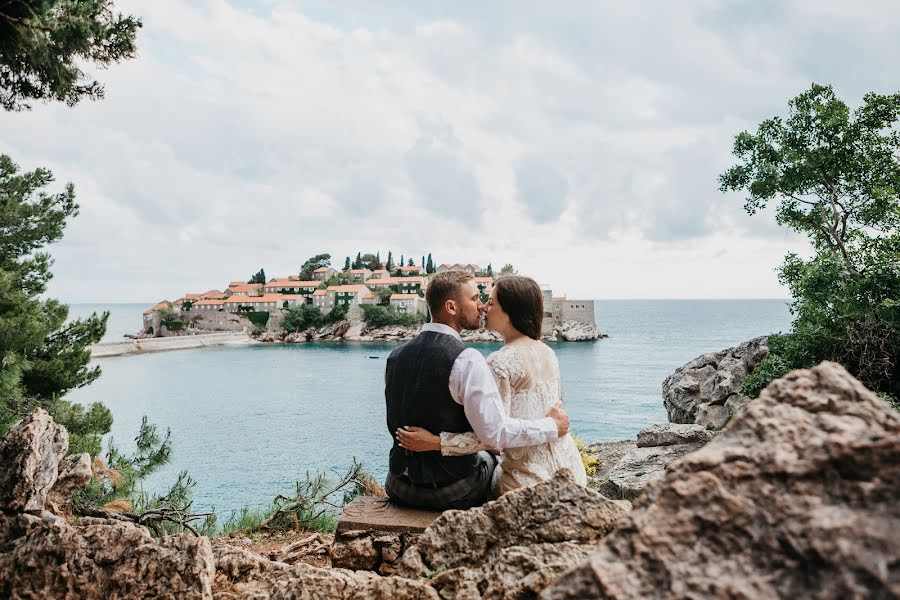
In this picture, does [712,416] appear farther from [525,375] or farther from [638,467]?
[525,375]

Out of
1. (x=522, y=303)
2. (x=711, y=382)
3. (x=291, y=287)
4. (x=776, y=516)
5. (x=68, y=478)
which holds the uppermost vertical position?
(x=291, y=287)

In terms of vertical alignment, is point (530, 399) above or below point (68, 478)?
above

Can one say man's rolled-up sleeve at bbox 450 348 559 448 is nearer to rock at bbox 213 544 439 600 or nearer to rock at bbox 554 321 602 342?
rock at bbox 213 544 439 600

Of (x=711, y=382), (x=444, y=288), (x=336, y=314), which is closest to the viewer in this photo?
(x=444, y=288)

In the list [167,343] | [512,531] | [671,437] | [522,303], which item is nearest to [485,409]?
[522,303]

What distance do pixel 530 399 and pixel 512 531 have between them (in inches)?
50.4

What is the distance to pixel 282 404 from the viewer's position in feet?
110

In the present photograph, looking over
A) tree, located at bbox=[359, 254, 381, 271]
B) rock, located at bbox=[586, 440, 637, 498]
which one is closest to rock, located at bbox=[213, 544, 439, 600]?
rock, located at bbox=[586, 440, 637, 498]

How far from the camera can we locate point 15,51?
14.0 ft

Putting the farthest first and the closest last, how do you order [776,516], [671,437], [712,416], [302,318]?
[302,318] < [712,416] < [671,437] < [776,516]

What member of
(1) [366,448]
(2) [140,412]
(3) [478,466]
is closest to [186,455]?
(1) [366,448]

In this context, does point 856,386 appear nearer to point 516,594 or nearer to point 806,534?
point 806,534

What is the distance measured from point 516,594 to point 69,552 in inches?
64.8

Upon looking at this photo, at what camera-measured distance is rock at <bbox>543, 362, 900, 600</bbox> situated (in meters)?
0.85
